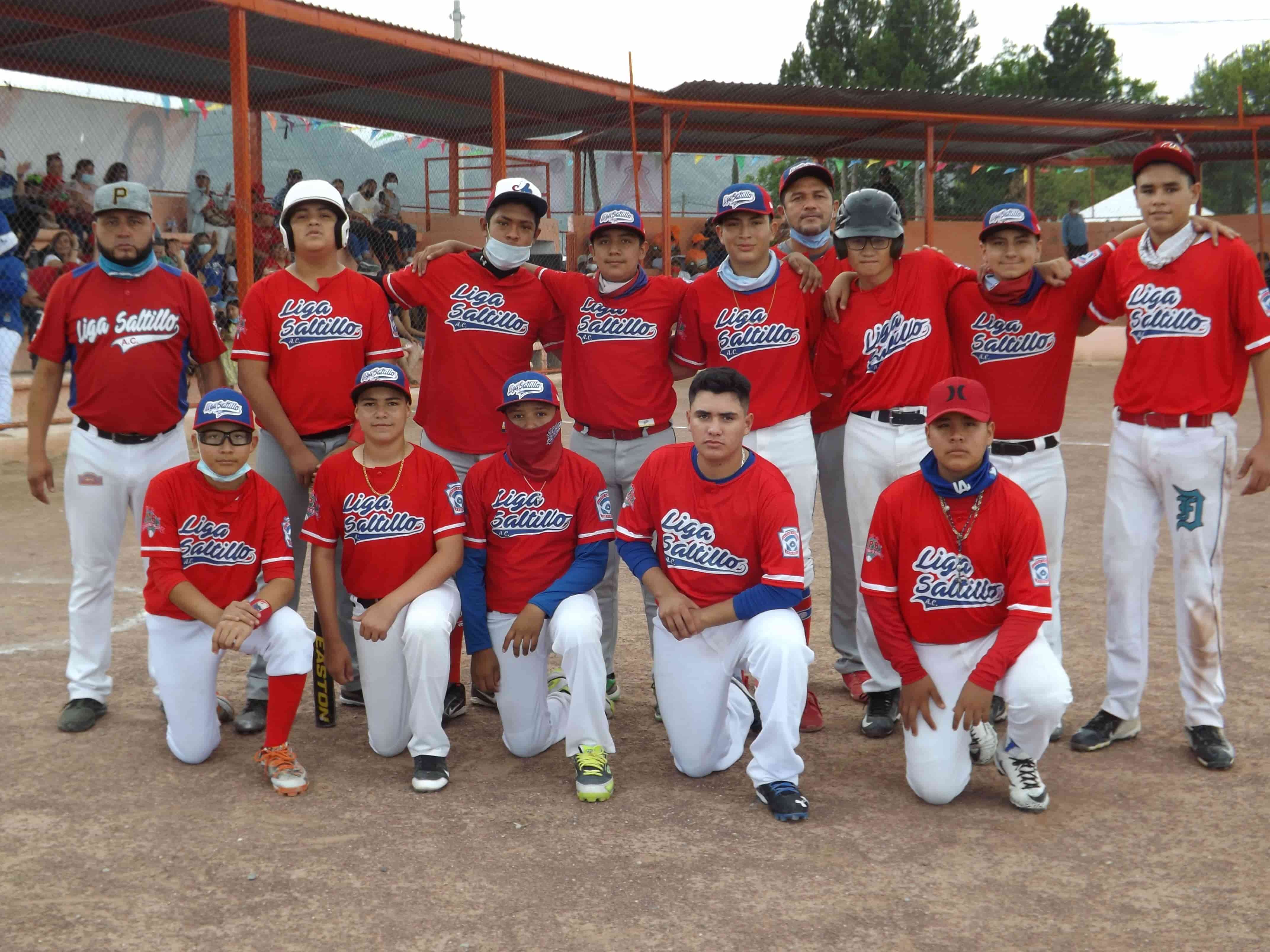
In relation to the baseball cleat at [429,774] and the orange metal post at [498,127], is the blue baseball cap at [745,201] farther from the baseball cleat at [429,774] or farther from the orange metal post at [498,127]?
the orange metal post at [498,127]

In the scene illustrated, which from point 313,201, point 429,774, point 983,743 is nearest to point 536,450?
point 429,774

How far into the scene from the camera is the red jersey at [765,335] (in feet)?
16.0

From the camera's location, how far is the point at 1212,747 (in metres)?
4.27

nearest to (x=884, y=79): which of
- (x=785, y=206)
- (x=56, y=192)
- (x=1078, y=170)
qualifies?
(x=1078, y=170)

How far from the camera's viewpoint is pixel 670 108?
1680 cm

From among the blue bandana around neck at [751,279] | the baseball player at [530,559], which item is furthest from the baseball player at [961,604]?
the baseball player at [530,559]

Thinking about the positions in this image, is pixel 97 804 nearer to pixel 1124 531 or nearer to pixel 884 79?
pixel 1124 531

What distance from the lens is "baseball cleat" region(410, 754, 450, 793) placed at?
4168 millimetres

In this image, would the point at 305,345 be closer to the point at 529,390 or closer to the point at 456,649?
the point at 529,390

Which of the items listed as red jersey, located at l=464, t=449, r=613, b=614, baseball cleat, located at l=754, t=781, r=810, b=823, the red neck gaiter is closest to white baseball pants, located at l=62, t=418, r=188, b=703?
red jersey, located at l=464, t=449, r=613, b=614

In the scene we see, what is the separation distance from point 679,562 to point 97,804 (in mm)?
2208

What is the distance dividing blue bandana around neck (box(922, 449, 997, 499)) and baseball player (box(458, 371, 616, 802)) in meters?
1.30

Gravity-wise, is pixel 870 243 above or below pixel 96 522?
above

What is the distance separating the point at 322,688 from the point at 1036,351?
3196 mm
